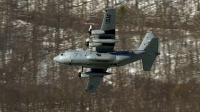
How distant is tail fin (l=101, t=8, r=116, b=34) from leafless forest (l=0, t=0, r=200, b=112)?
23.3 meters

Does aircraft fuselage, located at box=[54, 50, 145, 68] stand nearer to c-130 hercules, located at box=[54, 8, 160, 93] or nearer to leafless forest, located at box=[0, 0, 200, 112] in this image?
c-130 hercules, located at box=[54, 8, 160, 93]

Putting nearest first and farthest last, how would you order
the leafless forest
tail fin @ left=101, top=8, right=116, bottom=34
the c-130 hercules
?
1. tail fin @ left=101, top=8, right=116, bottom=34
2. the c-130 hercules
3. the leafless forest

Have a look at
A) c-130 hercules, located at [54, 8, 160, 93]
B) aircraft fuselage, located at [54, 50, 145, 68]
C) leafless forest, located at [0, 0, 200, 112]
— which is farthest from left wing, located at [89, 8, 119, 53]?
leafless forest, located at [0, 0, 200, 112]

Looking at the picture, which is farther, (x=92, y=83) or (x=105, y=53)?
(x=92, y=83)

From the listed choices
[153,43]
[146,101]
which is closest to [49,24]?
[146,101]

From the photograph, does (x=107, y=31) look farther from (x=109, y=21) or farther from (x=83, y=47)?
(x=83, y=47)

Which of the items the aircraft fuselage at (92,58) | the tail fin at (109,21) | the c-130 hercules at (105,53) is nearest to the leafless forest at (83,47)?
the c-130 hercules at (105,53)

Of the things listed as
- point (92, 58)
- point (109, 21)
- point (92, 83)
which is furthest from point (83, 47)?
point (109, 21)

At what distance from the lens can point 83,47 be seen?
76.4m

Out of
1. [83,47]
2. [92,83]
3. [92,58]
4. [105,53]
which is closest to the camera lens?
[92,58]

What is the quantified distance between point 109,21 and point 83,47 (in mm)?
28861

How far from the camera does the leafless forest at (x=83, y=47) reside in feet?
232

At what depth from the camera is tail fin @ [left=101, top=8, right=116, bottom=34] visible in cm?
4741

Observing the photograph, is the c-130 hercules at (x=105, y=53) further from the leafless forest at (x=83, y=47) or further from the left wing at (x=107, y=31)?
the leafless forest at (x=83, y=47)
